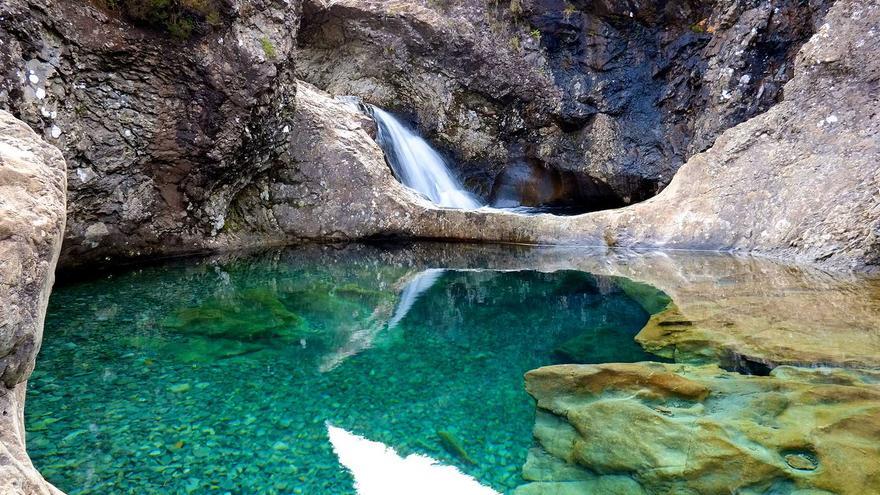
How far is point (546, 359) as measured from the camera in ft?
13.5

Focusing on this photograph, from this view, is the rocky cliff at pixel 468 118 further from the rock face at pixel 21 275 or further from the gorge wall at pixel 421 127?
the rock face at pixel 21 275

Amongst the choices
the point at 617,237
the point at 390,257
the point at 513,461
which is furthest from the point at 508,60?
the point at 513,461

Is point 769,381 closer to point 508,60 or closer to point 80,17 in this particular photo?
point 80,17

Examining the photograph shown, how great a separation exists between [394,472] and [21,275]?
1763mm

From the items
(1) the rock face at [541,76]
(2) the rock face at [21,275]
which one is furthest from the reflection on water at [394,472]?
(1) the rock face at [541,76]

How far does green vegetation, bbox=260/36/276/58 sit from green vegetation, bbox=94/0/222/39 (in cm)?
69

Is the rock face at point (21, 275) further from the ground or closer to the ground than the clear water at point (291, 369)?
further from the ground

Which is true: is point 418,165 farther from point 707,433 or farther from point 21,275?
point 21,275

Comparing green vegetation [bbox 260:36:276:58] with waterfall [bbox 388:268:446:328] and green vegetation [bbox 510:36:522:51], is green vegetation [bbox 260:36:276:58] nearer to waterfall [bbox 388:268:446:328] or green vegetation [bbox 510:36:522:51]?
waterfall [bbox 388:268:446:328]

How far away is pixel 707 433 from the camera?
104 inches

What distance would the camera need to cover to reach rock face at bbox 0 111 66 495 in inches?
73.9

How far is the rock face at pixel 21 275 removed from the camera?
1878mm

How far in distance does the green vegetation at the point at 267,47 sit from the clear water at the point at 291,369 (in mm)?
3361

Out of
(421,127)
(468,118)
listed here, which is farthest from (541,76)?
(421,127)
